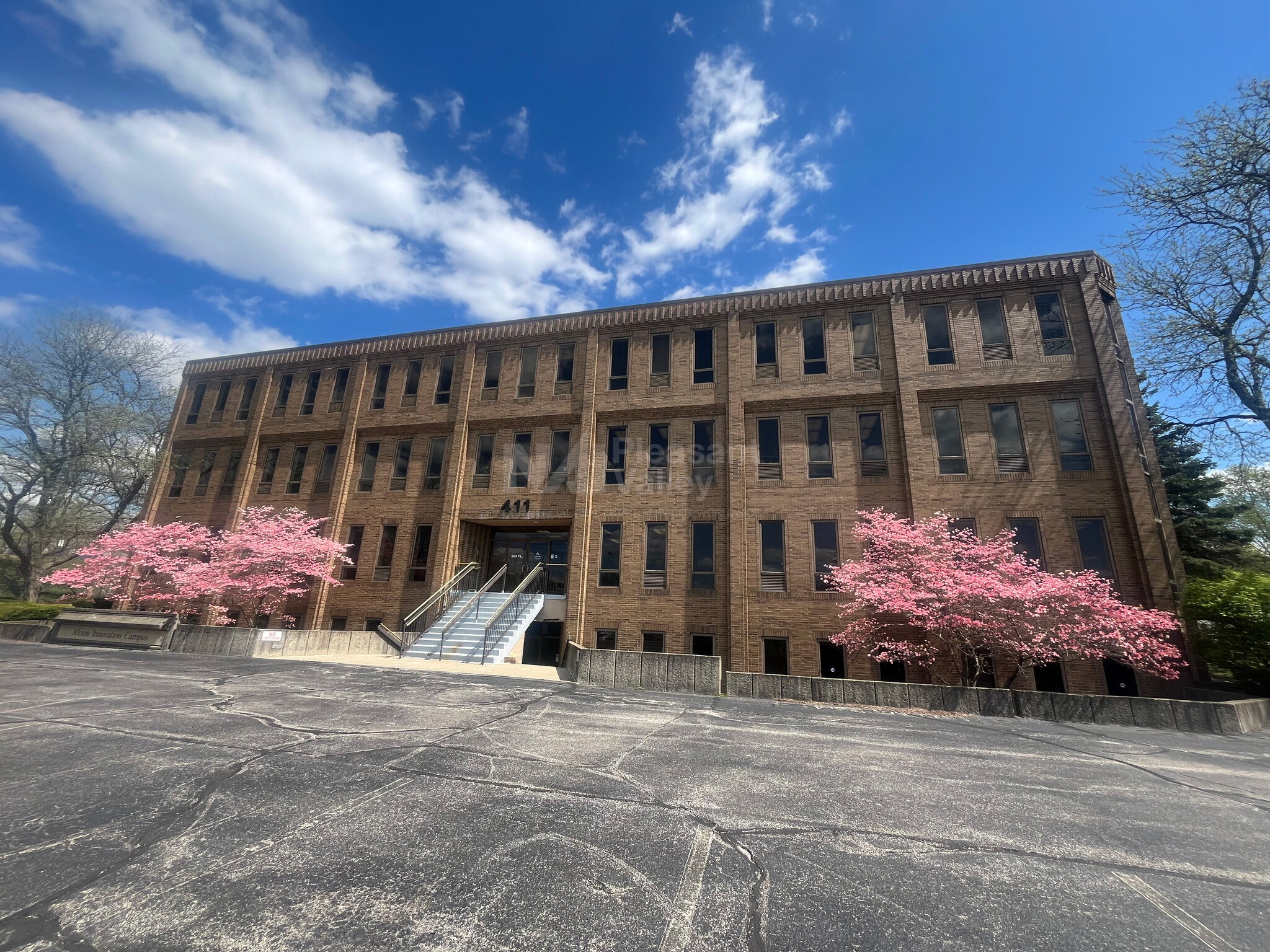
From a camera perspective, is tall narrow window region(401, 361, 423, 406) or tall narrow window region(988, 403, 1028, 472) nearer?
tall narrow window region(988, 403, 1028, 472)

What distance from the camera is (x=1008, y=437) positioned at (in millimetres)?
17688

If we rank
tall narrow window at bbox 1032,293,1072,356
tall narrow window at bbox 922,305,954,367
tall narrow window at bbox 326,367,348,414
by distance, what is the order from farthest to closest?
tall narrow window at bbox 326,367,348,414
tall narrow window at bbox 922,305,954,367
tall narrow window at bbox 1032,293,1072,356

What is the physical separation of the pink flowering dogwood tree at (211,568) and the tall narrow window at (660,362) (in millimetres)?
15545

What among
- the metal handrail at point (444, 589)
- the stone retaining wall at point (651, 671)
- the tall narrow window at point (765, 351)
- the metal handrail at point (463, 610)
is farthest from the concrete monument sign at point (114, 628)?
the tall narrow window at point (765, 351)

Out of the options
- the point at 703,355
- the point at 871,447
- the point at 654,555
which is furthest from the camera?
the point at 703,355

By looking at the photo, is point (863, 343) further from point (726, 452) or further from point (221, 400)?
point (221, 400)

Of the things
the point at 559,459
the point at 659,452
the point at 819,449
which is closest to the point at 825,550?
the point at 819,449

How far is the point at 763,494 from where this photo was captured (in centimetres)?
1917

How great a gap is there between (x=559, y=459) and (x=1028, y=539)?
17.1 metres

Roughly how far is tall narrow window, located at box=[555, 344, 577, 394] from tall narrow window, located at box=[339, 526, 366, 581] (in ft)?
36.5

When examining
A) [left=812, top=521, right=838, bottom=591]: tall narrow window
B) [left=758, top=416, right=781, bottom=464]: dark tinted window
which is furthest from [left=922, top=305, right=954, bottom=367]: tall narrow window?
[left=812, top=521, right=838, bottom=591]: tall narrow window

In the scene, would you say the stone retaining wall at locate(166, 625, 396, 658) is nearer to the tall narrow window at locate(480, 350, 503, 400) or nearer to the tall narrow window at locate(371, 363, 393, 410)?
the tall narrow window at locate(480, 350, 503, 400)

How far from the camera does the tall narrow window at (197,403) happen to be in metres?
27.6

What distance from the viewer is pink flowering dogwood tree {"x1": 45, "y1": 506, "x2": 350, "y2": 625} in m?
19.3
